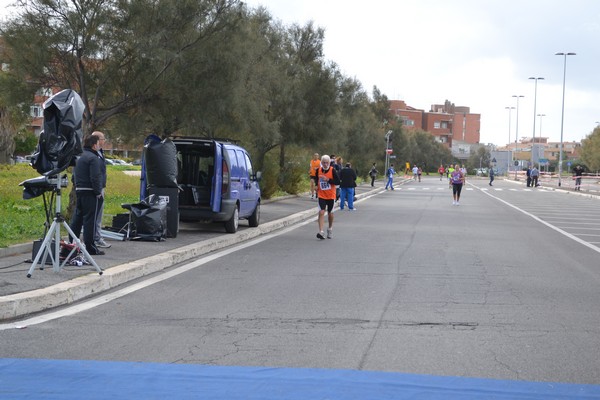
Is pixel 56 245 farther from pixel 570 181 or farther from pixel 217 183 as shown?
pixel 570 181

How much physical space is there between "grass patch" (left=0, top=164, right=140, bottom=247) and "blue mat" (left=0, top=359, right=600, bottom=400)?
6.84 meters

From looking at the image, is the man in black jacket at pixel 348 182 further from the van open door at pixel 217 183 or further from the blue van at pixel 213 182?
the van open door at pixel 217 183

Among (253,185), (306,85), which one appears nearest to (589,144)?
(306,85)

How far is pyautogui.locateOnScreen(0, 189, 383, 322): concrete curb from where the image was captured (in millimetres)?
8180

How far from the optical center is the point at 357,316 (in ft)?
27.6

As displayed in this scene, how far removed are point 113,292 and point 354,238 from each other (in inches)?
343

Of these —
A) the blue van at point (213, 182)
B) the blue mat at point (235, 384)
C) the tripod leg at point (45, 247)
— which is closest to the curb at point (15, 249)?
the tripod leg at point (45, 247)

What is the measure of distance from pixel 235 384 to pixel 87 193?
6397mm

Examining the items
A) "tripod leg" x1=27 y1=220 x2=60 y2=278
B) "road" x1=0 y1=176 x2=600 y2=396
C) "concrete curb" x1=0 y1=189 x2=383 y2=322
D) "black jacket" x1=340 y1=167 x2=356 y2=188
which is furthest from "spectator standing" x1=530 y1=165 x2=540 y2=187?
"tripod leg" x1=27 y1=220 x2=60 y2=278

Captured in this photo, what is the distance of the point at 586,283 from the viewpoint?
37.3ft

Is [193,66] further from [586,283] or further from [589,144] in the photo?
[589,144]

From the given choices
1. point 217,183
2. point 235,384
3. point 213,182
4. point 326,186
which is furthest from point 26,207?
point 235,384

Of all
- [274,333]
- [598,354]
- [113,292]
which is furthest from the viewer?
[113,292]

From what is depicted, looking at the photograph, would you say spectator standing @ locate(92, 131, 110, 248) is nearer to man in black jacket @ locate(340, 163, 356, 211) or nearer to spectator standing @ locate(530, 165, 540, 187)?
man in black jacket @ locate(340, 163, 356, 211)
